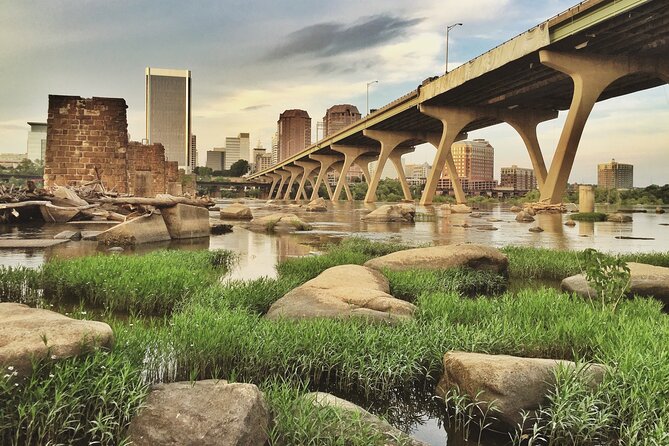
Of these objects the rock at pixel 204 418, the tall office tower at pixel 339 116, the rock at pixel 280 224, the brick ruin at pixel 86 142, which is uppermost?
the tall office tower at pixel 339 116

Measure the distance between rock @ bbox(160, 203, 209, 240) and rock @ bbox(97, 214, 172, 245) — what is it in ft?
1.38

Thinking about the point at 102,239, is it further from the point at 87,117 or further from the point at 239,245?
the point at 87,117

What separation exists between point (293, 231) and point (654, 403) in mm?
14187

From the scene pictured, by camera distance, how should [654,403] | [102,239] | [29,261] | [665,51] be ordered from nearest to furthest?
[654,403] < [29,261] < [102,239] < [665,51]

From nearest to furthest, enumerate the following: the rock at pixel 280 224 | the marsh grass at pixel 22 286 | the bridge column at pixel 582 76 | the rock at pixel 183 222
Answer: the marsh grass at pixel 22 286 → the rock at pixel 183 222 → the rock at pixel 280 224 → the bridge column at pixel 582 76

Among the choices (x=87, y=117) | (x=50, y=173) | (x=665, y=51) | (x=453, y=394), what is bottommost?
(x=453, y=394)

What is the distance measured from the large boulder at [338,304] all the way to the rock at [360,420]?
67.0 inches

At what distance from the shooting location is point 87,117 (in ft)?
70.7

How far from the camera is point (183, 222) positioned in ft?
44.1

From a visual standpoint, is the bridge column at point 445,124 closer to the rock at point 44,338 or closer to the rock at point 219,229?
the rock at point 219,229

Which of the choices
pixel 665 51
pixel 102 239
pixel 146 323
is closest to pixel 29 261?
pixel 102 239

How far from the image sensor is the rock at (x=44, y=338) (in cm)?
266

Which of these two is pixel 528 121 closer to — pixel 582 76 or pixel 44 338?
pixel 582 76


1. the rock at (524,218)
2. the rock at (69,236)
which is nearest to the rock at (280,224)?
the rock at (69,236)
